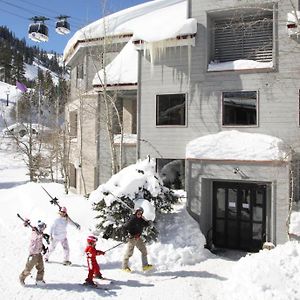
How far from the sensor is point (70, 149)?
2550 cm

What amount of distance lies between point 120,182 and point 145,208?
5.10 ft

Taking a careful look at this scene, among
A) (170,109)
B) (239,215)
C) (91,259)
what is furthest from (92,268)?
(170,109)

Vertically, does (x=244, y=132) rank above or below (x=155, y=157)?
above

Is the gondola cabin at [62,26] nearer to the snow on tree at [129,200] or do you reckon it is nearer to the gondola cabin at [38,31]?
the gondola cabin at [38,31]

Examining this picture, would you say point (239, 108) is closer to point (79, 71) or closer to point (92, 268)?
point (92, 268)

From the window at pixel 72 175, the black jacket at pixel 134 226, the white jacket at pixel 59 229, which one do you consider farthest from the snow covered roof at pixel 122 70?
the window at pixel 72 175

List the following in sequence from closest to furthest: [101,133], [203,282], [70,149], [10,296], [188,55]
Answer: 1. [10,296]
2. [203,282]
3. [188,55]
4. [101,133]
5. [70,149]

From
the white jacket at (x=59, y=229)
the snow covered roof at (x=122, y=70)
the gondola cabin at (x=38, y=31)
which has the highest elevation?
the gondola cabin at (x=38, y=31)

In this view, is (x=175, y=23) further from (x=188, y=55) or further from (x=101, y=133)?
(x=101, y=133)

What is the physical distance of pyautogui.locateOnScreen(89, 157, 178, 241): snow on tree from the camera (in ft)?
40.3

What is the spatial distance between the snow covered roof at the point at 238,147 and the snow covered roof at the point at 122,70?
5134 mm

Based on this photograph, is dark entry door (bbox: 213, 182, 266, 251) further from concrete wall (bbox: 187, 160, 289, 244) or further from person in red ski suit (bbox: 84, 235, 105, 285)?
person in red ski suit (bbox: 84, 235, 105, 285)

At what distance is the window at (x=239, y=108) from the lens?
14703mm

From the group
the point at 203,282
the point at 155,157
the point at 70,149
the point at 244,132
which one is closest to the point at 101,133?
the point at 155,157
